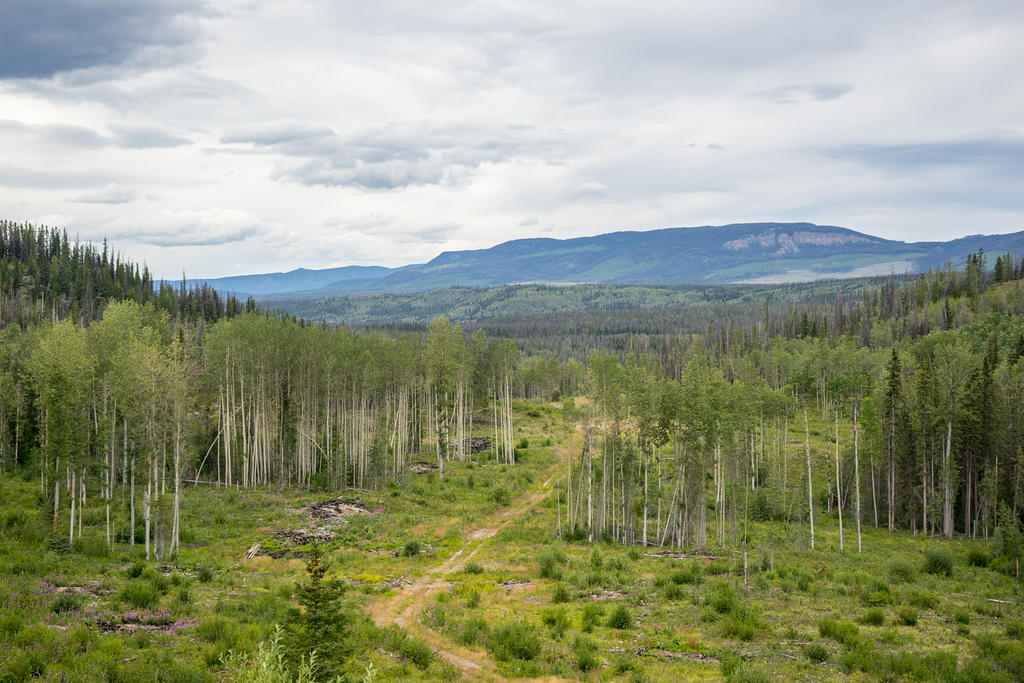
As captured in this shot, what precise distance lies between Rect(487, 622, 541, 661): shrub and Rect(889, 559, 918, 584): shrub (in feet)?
82.9

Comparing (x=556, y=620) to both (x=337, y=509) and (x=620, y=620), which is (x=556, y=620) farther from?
(x=337, y=509)

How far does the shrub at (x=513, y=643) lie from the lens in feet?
72.4

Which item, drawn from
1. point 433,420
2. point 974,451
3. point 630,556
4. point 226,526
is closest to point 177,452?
point 226,526

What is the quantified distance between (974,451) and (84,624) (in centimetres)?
6796

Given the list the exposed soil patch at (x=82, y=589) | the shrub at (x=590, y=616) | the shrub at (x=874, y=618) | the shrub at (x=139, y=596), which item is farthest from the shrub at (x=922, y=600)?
the exposed soil patch at (x=82, y=589)

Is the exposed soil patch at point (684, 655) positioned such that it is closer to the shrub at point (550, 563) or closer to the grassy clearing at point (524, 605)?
the grassy clearing at point (524, 605)

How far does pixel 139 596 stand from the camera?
23859 mm

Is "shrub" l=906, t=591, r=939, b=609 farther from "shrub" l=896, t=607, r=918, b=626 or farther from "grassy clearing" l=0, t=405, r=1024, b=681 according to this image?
"shrub" l=896, t=607, r=918, b=626

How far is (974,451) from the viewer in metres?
54.4

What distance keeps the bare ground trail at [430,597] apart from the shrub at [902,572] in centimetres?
2659

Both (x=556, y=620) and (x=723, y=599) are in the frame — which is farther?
(x=723, y=599)

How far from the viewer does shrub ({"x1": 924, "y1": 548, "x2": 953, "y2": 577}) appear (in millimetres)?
A: 37094

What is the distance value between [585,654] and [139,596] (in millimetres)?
18366

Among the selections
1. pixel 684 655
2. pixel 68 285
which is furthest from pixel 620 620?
pixel 68 285
